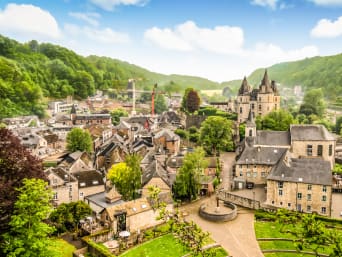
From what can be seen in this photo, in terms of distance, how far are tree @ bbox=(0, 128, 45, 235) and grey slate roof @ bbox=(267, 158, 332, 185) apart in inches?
1048

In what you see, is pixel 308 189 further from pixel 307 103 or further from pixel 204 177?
pixel 307 103

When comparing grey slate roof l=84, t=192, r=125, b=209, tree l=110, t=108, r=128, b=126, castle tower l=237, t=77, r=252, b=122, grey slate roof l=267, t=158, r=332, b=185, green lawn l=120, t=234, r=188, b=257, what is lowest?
green lawn l=120, t=234, r=188, b=257

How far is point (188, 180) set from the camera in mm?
39875

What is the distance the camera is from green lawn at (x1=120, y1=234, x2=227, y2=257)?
2797 cm

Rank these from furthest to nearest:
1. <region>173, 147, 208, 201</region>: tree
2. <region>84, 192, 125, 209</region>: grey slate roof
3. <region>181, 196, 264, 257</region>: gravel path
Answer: <region>173, 147, 208, 201</region>: tree, <region>84, 192, 125, 209</region>: grey slate roof, <region>181, 196, 264, 257</region>: gravel path

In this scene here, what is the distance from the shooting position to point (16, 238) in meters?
19.4

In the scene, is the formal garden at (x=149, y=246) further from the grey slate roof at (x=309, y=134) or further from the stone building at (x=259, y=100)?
the stone building at (x=259, y=100)

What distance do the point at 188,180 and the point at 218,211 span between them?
5583 mm

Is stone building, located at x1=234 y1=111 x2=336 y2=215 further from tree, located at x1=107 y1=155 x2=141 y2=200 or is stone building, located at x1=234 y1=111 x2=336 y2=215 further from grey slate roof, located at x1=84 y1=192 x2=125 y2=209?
grey slate roof, located at x1=84 y1=192 x2=125 y2=209

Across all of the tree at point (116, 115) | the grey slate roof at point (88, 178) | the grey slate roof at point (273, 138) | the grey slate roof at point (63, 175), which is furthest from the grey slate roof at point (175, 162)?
the tree at point (116, 115)

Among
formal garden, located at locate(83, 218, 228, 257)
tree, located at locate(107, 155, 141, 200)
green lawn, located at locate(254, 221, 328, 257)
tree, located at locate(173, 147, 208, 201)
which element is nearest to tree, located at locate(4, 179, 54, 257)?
formal garden, located at locate(83, 218, 228, 257)

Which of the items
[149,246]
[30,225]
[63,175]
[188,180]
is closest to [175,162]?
[188,180]

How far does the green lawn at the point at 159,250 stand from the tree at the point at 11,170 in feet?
35.8

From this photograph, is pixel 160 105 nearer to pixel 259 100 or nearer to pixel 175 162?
pixel 259 100
